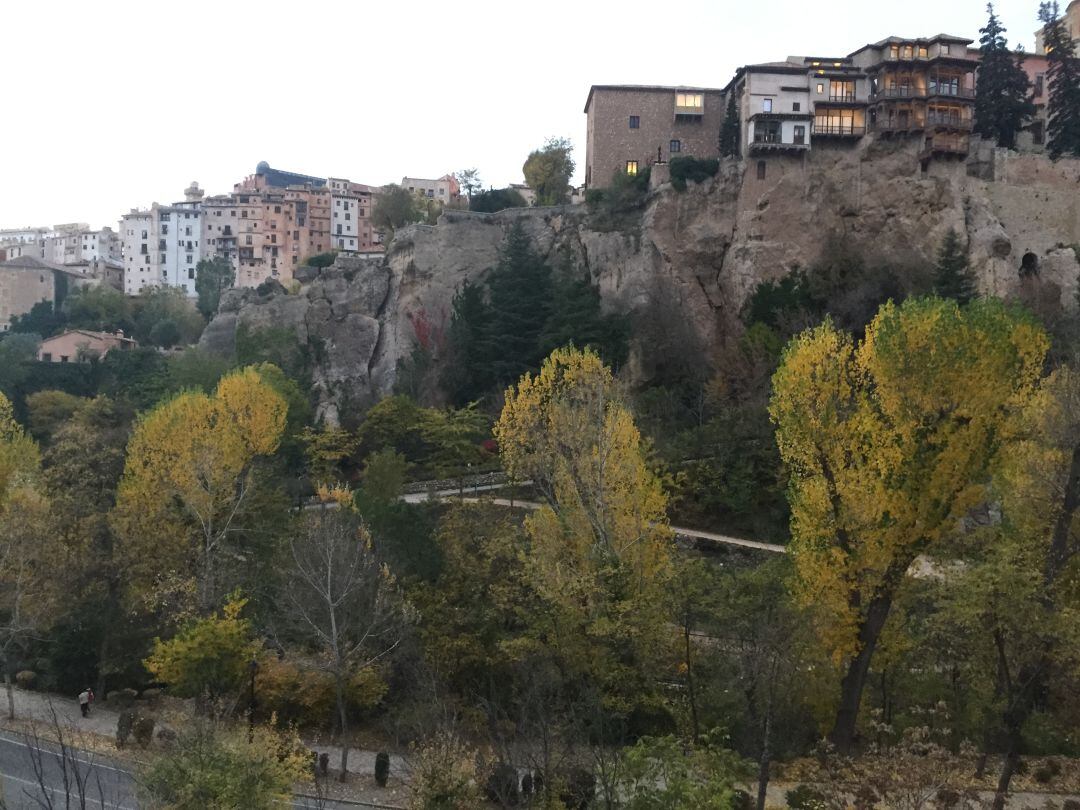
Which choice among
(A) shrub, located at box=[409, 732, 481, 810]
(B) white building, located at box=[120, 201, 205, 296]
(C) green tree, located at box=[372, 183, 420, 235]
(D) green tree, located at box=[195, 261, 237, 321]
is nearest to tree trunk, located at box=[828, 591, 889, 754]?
(A) shrub, located at box=[409, 732, 481, 810]

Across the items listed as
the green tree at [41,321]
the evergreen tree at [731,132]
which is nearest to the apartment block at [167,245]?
the green tree at [41,321]

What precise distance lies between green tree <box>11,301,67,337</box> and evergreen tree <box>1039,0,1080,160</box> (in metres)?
65.3

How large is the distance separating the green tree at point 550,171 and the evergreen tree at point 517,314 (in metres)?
12.4

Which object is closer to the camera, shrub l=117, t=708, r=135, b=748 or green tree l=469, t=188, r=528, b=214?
shrub l=117, t=708, r=135, b=748

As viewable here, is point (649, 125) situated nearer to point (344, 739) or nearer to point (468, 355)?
point (468, 355)

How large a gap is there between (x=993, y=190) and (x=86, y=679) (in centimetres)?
3982

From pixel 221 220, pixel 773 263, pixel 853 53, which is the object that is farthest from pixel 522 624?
pixel 221 220

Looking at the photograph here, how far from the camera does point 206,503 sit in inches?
1036

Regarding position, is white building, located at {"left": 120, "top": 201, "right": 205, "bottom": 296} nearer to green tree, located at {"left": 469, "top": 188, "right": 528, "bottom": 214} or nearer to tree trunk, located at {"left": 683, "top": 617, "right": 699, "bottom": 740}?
green tree, located at {"left": 469, "top": 188, "right": 528, "bottom": 214}

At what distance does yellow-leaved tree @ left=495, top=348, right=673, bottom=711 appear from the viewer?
1982 cm

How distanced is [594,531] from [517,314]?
21.7 m

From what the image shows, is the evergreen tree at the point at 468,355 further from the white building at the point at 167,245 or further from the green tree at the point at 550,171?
the white building at the point at 167,245

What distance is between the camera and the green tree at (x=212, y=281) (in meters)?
74.9

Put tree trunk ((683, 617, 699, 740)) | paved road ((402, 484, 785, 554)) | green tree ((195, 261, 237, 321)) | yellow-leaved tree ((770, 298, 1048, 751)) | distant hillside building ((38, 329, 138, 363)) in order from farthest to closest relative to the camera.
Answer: green tree ((195, 261, 237, 321))
distant hillside building ((38, 329, 138, 363))
paved road ((402, 484, 785, 554))
tree trunk ((683, 617, 699, 740))
yellow-leaved tree ((770, 298, 1048, 751))
